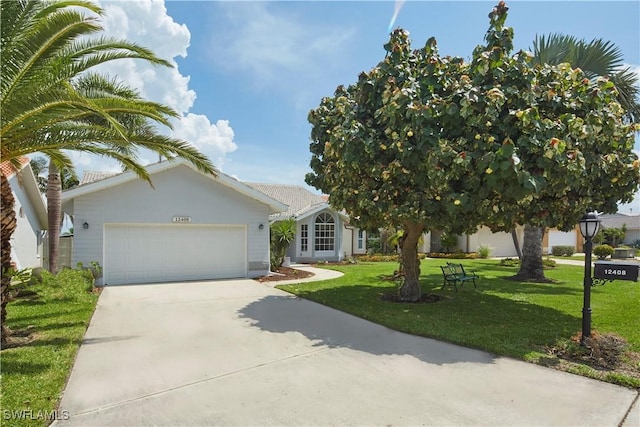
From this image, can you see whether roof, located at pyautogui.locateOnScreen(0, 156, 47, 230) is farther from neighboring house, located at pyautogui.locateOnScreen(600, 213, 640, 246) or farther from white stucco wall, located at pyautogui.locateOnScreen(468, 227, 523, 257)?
neighboring house, located at pyautogui.locateOnScreen(600, 213, 640, 246)

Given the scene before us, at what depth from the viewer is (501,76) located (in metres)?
7.79

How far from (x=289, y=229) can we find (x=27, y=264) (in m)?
11.3

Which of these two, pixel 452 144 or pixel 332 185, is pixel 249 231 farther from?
pixel 452 144

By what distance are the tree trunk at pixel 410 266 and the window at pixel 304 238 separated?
38.0ft

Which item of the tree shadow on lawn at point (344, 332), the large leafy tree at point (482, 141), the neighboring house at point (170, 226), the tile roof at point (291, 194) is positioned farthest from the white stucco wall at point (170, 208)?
the tile roof at point (291, 194)

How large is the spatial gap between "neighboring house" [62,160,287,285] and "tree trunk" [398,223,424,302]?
6.31m

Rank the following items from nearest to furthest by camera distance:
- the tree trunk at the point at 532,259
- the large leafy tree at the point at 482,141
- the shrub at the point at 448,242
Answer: the large leafy tree at the point at 482,141 < the tree trunk at the point at 532,259 < the shrub at the point at 448,242

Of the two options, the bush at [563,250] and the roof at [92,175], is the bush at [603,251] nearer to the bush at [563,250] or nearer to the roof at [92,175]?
the bush at [563,250]

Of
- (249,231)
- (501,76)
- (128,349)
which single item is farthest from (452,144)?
(249,231)

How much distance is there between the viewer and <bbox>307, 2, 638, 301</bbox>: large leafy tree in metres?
7.11

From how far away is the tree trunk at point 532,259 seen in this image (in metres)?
15.3

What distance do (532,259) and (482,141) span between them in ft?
34.1

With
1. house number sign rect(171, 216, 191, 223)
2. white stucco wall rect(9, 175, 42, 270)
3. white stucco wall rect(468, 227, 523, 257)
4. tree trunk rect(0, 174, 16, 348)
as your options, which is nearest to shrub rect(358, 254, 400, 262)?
white stucco wall rect(468, 227, 523, 257)

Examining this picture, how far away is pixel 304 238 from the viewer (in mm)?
22094
